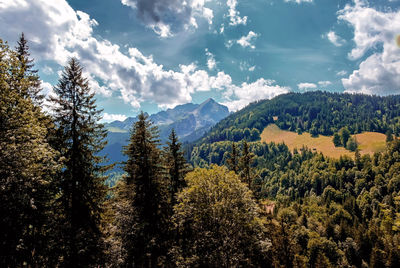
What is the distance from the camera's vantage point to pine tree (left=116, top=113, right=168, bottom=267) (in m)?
20.2

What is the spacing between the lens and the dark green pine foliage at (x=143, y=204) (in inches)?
795

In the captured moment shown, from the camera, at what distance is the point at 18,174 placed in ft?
40.4

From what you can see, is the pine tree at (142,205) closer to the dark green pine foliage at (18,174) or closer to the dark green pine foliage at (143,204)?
the dark green pine foliage at (143,204)

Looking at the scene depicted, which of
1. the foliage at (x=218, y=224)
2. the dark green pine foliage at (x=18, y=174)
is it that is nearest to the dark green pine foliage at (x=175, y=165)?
the foliage at (x=218, y=224)

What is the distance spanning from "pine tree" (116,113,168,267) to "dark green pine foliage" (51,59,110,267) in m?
3.17

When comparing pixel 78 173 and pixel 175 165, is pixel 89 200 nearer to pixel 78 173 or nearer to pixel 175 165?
pixel 78 173

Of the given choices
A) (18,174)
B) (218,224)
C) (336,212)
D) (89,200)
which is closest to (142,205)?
(89,200)

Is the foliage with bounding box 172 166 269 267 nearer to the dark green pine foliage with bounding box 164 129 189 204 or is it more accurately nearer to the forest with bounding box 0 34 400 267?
the forest with bounding box 0 34 400 267

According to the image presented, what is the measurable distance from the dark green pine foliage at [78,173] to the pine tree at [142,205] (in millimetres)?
3168

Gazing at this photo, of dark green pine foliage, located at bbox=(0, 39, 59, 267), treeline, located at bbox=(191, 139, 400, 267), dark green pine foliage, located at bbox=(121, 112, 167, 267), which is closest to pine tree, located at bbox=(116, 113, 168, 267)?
dark green pine foliage, located at bbox=(121, 112, 167, 267)

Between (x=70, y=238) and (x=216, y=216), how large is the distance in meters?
11.4

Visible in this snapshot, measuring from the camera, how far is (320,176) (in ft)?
525

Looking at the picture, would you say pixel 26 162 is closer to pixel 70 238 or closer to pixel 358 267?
pixel 70 238

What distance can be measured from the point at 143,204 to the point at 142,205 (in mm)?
136
